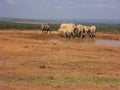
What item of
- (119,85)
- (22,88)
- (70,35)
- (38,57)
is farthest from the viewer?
(70,35)

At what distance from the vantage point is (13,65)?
19.7 m

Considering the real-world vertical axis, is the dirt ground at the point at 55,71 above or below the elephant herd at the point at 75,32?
above

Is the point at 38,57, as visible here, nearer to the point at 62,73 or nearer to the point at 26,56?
the point at 26,56

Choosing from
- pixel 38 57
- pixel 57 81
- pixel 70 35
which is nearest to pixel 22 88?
pixel 57 81

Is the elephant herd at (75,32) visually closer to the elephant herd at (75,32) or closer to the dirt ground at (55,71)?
the elephant herd at (75,32)

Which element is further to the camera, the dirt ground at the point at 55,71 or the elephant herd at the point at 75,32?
the elephant herd at the point at 75,32

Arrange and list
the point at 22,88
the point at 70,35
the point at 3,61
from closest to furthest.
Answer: the point at 22,88 < the point at 3,61 < the point at 70,35

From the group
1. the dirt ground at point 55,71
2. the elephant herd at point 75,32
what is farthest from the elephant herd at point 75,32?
the dirt ground at point 55,71

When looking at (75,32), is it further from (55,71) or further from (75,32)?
(55,71)

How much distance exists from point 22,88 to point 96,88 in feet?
8.66

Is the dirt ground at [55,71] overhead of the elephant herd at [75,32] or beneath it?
overhead

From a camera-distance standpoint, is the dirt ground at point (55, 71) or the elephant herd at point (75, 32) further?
the elephant herd at point (75, 32)

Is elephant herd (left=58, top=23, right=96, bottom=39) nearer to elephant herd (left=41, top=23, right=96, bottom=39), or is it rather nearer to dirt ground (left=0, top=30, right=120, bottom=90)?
elephant herd (left=41, top=23, right=96, bottom=39)

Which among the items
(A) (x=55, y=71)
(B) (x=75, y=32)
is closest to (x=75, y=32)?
(B) (x=75, y=32)
